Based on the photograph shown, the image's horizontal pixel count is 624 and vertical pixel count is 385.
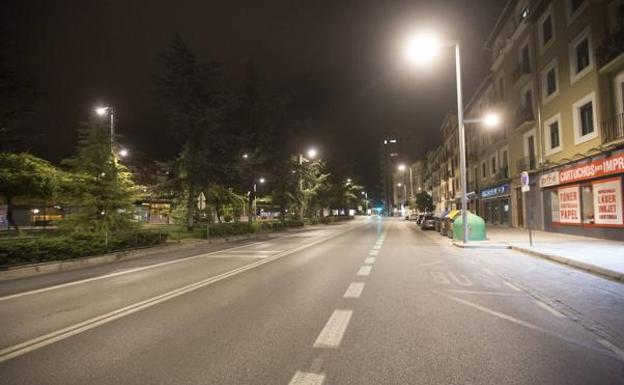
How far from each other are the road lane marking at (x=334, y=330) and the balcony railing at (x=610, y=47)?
700 inches

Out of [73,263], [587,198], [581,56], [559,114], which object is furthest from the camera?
[559,114]

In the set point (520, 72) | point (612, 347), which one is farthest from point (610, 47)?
point (612, 347)

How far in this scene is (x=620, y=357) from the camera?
13.5 feet

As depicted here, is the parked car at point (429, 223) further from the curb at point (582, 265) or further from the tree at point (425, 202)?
the tree at point (425, 202)

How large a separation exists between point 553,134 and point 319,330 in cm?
2408

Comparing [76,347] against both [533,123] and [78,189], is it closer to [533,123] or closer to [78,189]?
[78,189]

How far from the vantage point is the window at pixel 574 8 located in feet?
61.9

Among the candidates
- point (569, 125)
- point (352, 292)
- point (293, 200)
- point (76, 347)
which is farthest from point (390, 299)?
point (293, 200)

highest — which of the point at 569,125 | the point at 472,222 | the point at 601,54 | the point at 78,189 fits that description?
the point at 601,54

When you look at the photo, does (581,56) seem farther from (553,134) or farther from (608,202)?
(608,202)

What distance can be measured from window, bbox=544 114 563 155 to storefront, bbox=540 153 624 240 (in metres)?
1.37

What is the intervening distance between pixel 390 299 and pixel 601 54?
17.5 m

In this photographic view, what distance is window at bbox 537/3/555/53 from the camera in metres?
22.5

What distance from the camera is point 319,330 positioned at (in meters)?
5.14
